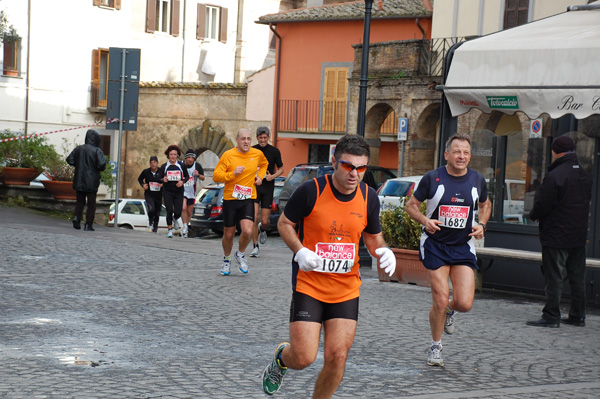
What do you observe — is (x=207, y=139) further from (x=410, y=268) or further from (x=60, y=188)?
(x=410, y=268)

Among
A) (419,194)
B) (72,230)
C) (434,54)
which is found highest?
(434,54)

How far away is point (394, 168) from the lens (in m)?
39.1

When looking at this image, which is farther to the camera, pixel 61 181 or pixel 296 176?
pixel 296 176

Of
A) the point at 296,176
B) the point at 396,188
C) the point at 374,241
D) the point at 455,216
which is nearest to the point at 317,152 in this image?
the point at 296,176

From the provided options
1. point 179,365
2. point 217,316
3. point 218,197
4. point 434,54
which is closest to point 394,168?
point 434,54

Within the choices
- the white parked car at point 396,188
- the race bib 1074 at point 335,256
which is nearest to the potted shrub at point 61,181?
the white parked car at point 396,188

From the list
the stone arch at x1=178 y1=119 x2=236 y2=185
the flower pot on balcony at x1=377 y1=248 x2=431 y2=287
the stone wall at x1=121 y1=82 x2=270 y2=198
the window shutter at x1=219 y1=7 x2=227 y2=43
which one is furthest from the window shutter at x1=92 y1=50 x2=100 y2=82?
the flower pot on balcony at x1=377 y1=248 x2=431 y2=287

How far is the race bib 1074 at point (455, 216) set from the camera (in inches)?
320

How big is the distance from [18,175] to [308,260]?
57.5ft

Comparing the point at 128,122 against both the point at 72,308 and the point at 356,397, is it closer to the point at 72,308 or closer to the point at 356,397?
the point at 72,308

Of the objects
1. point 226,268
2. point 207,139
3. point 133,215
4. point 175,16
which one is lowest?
point 133,215

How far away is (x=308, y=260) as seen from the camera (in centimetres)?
573

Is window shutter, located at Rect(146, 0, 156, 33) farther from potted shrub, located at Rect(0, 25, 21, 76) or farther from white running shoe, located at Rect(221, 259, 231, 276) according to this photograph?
white running shoe, located at Rect(221, 259, 231, 276)

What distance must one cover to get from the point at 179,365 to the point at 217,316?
7.94 feet
